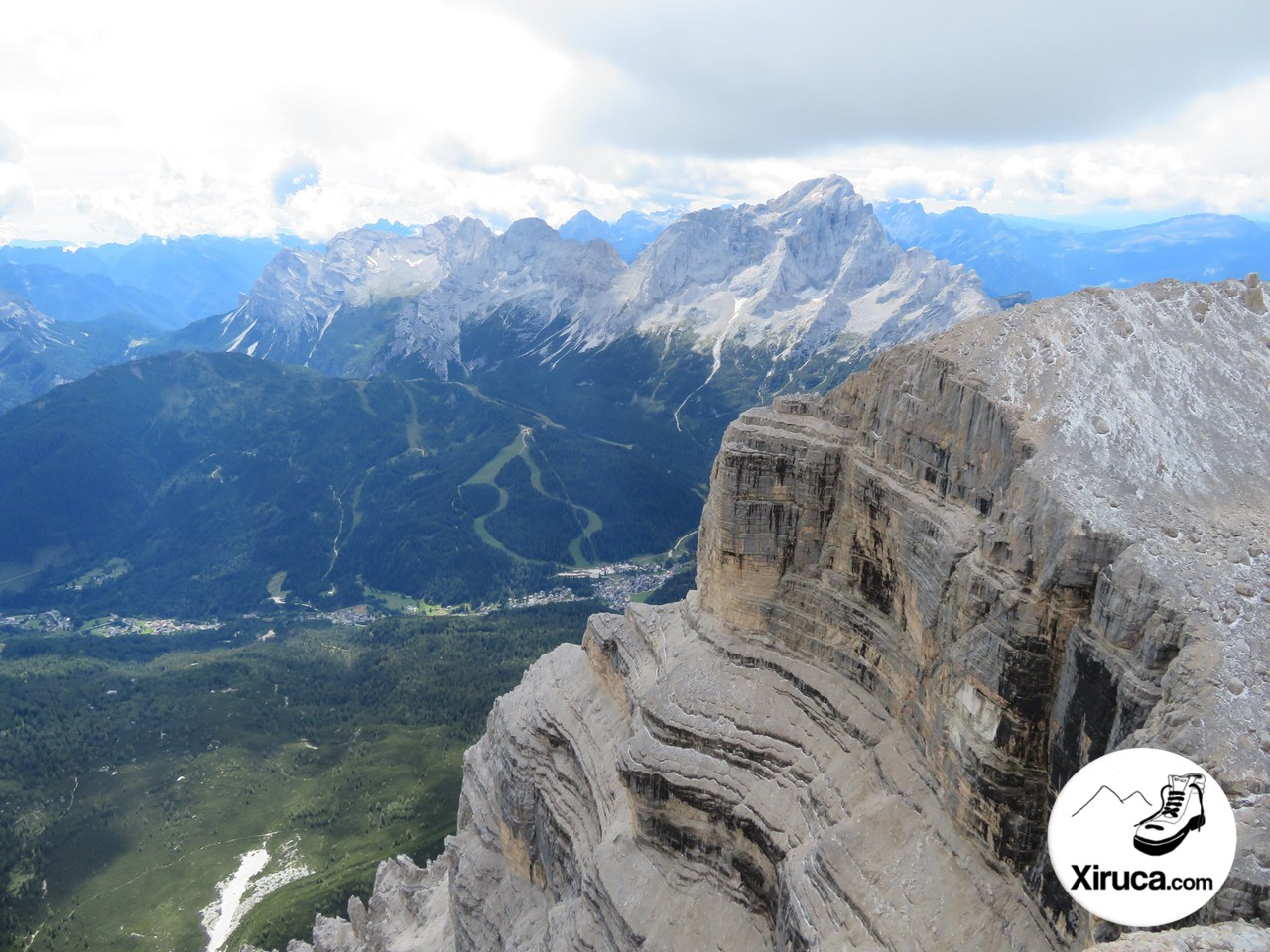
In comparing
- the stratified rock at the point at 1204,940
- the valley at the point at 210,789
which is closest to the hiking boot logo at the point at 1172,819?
the stratified rock at the point at 1204,940

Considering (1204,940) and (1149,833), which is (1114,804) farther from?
(1204,940)

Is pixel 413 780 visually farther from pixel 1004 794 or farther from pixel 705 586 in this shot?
pixel 1004 794

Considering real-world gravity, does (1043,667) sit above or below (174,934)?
above

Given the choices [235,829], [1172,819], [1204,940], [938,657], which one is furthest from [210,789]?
[1204,940]

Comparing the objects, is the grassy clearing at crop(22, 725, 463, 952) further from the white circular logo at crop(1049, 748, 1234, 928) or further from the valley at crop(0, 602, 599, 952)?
the white circular logo at crop(1049, 748, 1234, 928)

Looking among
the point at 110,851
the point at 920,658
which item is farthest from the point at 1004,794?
the point at 110,851

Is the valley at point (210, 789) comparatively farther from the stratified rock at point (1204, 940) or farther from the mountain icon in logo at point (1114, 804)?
the stratified rock at point (1204, 940)

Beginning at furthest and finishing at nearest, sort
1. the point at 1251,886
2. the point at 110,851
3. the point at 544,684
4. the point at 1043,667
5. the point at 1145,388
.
→ the point at 110,851, the point at 544,684, the point at 1145,388, the point at 1043,667, the point at 1251,886
